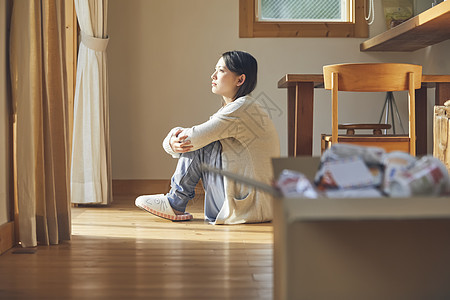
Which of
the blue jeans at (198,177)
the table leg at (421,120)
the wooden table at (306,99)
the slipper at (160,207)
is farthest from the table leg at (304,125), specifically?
the table leg at (421,120)

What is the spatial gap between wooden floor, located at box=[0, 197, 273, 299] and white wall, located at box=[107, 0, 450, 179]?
141 cm

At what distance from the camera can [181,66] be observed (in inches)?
167

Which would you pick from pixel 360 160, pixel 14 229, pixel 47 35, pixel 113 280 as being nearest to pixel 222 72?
pixel 47 35

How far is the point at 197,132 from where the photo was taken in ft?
9.45

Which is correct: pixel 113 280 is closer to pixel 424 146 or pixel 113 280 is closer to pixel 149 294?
pixel 149 294

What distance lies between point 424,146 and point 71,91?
220 cm

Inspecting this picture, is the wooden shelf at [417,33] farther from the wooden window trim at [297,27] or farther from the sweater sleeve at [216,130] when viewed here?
the sweater sleeve at [216,130]

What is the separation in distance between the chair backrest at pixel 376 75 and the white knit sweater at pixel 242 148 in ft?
1.53

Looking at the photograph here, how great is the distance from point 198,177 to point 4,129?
3.46ft

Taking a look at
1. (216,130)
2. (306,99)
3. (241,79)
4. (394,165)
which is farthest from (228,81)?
(394,165)

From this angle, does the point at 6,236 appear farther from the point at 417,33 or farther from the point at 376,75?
the point at 417,33

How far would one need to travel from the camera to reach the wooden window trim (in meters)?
4.25

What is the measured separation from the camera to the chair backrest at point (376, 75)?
2.74 m

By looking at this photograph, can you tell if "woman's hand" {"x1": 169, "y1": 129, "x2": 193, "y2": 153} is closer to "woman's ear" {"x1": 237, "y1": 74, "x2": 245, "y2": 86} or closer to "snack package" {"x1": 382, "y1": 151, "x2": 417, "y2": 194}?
"woman's ear" {"x1": 237, "y1": 74, "x2": 245, "y2": 86}
